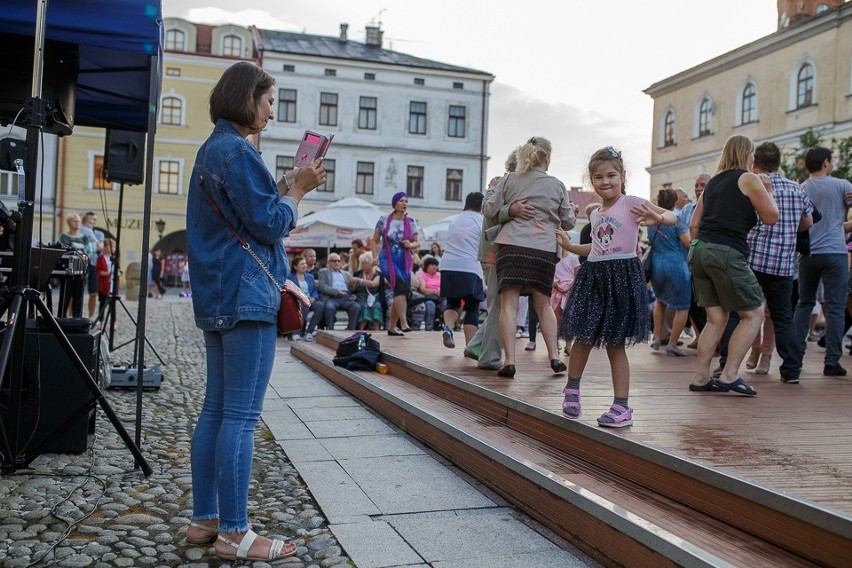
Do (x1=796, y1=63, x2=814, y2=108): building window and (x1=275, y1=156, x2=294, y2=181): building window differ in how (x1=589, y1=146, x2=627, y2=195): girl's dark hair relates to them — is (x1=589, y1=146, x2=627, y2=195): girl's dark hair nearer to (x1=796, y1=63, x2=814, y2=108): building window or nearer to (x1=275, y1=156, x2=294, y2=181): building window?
(x1=796, y1=63, x2=814, y2=108): building window

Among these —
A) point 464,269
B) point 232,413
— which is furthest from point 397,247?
point 232,413

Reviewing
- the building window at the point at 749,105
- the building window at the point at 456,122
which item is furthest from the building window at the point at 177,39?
the building window at the point at 749,105

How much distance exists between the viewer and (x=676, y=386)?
5.73 m

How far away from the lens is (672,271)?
801 centimetres

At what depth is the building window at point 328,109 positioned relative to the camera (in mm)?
41000

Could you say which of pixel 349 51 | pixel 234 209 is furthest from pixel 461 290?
pixel 349 51

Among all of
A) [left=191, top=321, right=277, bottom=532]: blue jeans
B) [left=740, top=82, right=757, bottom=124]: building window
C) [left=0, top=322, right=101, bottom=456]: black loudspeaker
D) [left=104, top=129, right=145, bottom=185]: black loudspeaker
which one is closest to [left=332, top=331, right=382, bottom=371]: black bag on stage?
[left=104, top=129, right=145, bottom=185]: black loudspeaker

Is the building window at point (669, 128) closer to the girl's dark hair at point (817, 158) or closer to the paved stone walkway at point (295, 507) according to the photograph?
the girl's dark hair at point (817, 158)

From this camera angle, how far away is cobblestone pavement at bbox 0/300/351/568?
3.27 meters

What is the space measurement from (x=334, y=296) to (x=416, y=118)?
3023cm

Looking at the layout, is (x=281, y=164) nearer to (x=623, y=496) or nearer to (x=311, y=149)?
(x=311, y=149)

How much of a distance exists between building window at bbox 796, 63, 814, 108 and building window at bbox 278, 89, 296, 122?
23321mm

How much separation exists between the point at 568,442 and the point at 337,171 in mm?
37461

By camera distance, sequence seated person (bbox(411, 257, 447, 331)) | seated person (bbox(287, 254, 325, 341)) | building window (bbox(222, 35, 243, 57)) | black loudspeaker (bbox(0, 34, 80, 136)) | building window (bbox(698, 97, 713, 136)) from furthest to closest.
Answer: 1. building window (bbox(222, 35, 243, 57))
2. building window (bbox(698, 97, 713, 136))
3. seated person (bbox(411, 257, 447, 331))
4. seated person (bbox(287, 254, 325, 341))
5. black loudspeaker (bbox(0, 34, 80, 136))
